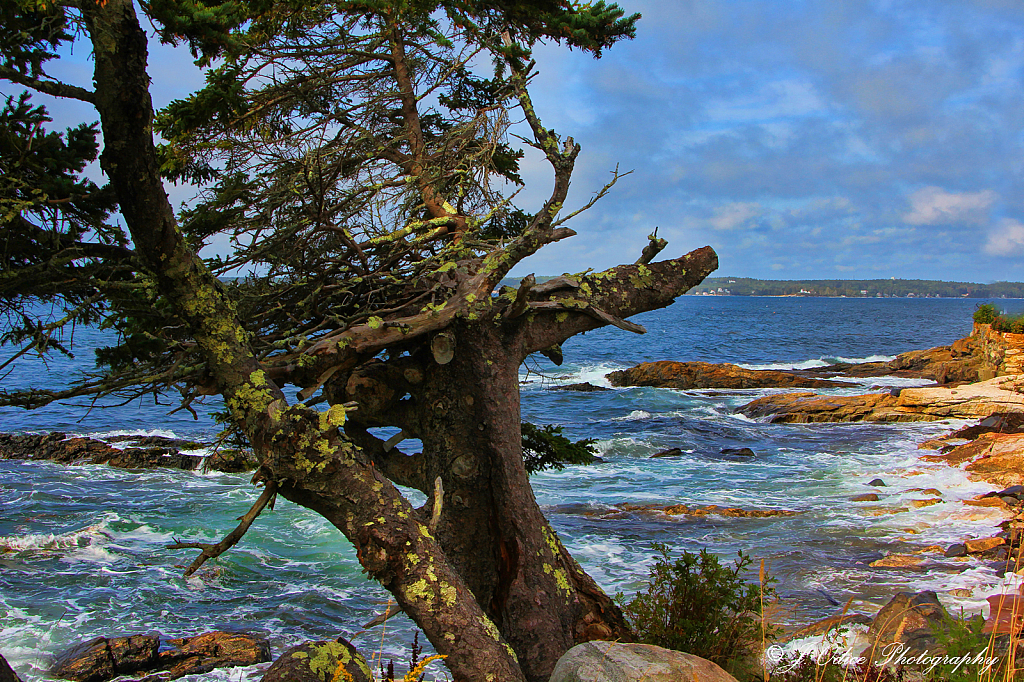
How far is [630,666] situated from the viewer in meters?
3.84

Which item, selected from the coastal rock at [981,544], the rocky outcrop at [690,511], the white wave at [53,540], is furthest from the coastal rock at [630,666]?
the white wave at [53,540]

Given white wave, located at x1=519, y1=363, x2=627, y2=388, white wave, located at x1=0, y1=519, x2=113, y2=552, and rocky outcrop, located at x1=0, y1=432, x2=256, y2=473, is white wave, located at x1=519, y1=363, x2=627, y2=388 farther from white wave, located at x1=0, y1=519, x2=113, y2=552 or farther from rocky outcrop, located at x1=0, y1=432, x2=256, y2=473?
white wave, located at x1=0, y1=519, x2=113, y2=552

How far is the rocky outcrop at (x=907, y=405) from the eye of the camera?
23.3 metres

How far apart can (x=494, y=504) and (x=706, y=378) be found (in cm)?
3253

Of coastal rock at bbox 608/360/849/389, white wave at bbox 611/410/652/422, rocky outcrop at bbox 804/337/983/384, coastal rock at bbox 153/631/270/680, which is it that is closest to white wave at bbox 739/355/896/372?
rocky outcrop at bbox 804/337/983/384

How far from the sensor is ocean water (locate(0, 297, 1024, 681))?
32.8 feet

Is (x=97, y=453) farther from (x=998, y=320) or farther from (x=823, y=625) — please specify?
(x=998, y=320)

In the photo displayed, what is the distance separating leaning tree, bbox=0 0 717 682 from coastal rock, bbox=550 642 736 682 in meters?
0.58

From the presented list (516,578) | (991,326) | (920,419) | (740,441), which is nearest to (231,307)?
(516,578)

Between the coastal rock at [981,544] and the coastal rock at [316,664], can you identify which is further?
the coastal rock at [981,544]

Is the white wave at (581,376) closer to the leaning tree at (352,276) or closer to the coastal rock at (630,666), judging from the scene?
the leaning tree at (352,276)

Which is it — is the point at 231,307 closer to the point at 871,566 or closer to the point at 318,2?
the point at 318,2

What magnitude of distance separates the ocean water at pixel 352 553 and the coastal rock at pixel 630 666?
1.65m

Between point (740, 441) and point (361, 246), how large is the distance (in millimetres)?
21197
